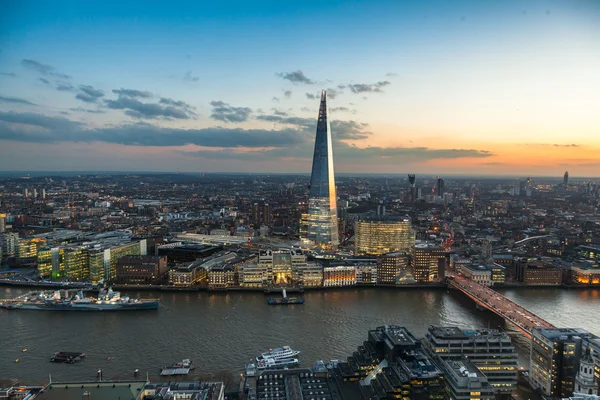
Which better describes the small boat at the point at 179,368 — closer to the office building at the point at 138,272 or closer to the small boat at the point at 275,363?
the small boat at the point at 275,363

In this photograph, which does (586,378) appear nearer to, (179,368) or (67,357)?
(179,368)

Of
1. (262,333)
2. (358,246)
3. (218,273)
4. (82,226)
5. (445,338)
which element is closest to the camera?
(445,338)

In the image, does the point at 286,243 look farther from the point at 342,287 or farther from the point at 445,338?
the point at 445,338

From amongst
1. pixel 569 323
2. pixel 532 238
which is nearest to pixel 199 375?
pixel 569 323

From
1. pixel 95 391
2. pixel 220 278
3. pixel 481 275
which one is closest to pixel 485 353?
pixel 95 391

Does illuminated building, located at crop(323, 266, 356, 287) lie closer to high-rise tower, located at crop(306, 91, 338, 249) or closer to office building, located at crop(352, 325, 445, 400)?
high-rise tower, located at crop(306, 91, 338, 249)

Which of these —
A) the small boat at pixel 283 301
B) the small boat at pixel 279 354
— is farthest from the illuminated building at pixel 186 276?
the small boat at pixel 279 354

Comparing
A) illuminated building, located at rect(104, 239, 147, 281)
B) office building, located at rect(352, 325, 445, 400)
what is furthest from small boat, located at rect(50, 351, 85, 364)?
illuminated building, located at rect(104, 239, 147, 281)
